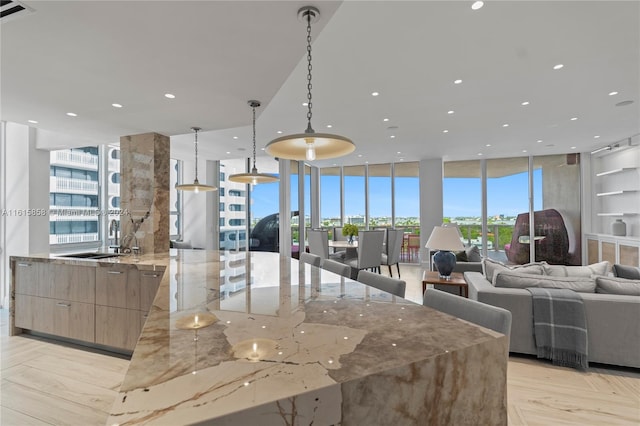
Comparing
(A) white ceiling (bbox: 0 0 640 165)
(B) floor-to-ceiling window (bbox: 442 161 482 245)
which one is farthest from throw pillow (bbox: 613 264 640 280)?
(B) floor-to-ceiling window (bbox: 442 161 482 245)

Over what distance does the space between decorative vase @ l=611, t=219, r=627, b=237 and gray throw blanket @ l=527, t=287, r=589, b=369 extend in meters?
5.49

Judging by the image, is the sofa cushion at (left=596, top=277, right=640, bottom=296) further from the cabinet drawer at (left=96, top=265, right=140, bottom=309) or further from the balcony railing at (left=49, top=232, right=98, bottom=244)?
the balcony railing at (left=49, top=232, right=98, bottom=244)

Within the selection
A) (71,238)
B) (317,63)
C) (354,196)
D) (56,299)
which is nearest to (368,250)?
(317,63)

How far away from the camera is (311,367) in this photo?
773 mm

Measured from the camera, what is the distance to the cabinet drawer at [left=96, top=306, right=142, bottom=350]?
2828 millimetres

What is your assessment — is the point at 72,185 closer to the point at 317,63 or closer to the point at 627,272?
the point at 317,63

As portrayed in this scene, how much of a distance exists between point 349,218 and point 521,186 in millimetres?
4679

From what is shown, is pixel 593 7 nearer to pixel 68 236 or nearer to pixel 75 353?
pixel 75 353

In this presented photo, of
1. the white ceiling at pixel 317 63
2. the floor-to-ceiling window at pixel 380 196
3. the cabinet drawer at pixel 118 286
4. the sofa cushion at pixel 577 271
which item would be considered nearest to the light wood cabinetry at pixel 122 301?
the cabinet drawer at pixel 118 286

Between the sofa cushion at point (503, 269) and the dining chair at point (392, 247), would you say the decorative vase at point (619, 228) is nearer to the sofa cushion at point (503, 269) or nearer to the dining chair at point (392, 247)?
the dining chair at point (392, 247)

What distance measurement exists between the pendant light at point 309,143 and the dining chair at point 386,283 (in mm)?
843

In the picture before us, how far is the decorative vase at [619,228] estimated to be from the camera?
6.32 metres

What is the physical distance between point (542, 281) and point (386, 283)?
1.94 m

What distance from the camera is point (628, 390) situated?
89.6 inches
